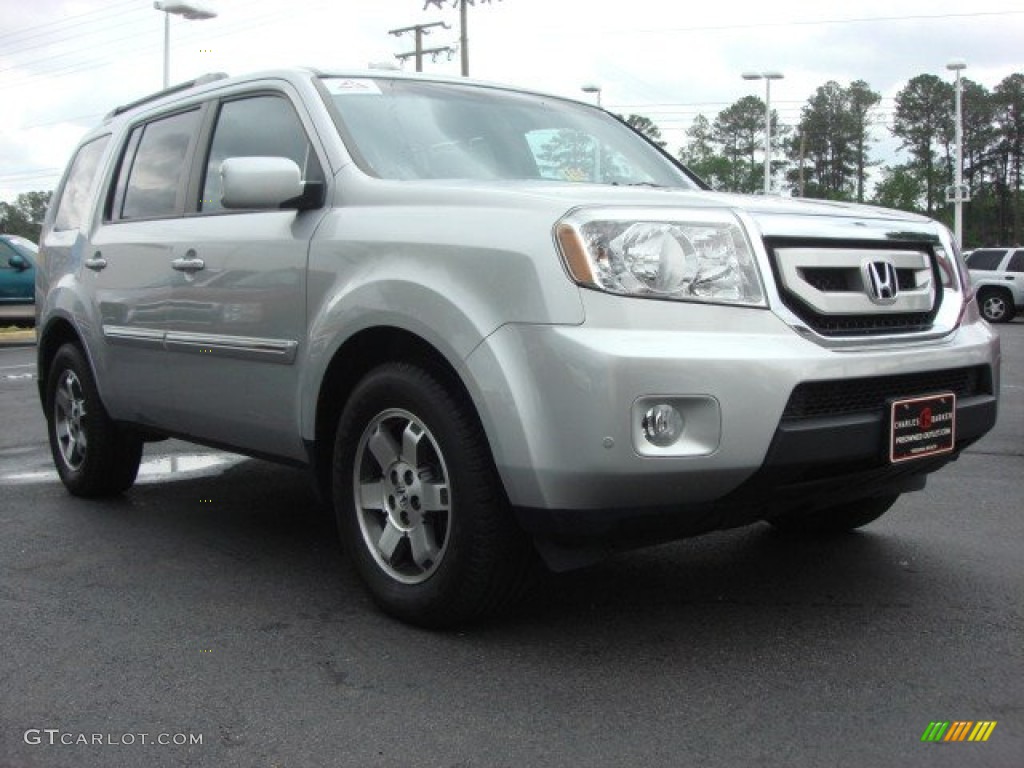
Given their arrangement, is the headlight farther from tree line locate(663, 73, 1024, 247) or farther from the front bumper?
tree line locate(663, 73, 1024, 247)

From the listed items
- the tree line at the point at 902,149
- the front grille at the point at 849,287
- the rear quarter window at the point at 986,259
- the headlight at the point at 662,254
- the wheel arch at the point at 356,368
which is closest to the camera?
the headlight at the point at 662,254

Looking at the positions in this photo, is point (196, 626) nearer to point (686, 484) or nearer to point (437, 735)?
point (437, 735)

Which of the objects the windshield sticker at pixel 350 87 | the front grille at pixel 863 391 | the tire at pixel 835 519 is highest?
the windshield sticker at pixel 350 87

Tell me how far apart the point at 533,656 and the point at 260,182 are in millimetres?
1691

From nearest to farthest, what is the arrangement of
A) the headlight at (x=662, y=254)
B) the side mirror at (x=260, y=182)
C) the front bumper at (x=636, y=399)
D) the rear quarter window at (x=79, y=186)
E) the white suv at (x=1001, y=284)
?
the front bumper at (x=636, y=399)
the headlight at (x=662, y=254)
the side mirror at (x=260, y=182)
the rear quarter window at (x=79, y=186)
the white suv at (x=1001, y=284)

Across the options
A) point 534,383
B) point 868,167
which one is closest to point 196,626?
point 534,383

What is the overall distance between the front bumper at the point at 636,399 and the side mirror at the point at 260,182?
1029 mm

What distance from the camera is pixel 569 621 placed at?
3512 millimetres

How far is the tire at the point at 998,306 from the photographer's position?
81.5 ft

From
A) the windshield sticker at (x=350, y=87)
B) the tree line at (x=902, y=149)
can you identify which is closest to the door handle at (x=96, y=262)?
the windshield sticker at (x=350, y=87)

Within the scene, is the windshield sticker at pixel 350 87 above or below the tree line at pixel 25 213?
below

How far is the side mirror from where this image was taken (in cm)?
365

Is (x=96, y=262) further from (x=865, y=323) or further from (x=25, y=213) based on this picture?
(x=25, y=213)

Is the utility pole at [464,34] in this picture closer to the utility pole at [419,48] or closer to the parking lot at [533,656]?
the utility pole at [419,48]
